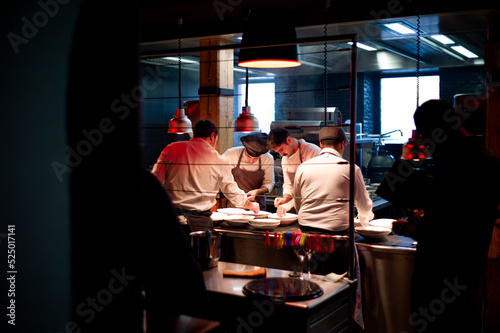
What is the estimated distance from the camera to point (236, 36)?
17.3 feet

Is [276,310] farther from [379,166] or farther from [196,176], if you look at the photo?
[379,166]

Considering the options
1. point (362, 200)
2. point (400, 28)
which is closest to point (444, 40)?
point (400, 28)

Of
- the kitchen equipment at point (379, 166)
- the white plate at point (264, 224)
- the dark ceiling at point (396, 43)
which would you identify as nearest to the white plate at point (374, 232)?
the white plate at point (264, 224)

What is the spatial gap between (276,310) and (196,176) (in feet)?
6.86

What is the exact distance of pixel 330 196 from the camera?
→ 13.4 ft

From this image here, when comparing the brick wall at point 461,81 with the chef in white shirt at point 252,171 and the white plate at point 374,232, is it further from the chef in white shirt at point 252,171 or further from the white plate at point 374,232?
the white plate at point 374,232

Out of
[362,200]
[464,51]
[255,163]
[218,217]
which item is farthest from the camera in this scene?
[464,51]

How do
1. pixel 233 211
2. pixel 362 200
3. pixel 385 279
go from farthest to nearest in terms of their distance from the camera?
pixel 233 211, pixel 362 200, pixel 385 279

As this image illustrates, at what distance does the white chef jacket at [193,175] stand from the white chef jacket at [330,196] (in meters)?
0.74

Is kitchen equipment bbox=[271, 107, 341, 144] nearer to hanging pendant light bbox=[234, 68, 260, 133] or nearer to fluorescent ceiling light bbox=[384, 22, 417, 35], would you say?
fluorescent ceiling light bbox=[384, 22, 417, 35]

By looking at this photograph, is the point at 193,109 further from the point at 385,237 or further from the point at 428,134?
the point at 428,134

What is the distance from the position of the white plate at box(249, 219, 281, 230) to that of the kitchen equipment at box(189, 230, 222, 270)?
106cm

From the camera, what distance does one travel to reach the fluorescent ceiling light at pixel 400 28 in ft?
17.6

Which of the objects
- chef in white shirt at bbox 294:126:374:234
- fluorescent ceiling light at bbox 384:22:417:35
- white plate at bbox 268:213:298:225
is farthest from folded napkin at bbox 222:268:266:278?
fluorescent ceiling light at bbox 384:22:417:35
